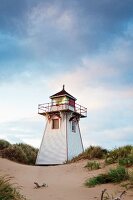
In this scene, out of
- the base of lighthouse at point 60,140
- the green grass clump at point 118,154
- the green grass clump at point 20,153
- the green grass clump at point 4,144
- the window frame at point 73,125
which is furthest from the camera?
the window frame at point 73,125

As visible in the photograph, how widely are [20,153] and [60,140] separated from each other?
4746mm

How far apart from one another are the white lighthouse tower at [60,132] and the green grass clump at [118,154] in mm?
15962

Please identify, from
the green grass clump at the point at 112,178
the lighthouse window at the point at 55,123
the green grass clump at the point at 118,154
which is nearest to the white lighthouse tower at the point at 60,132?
the lighthouse window at the point at 55,123

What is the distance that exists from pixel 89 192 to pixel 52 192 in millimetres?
1253

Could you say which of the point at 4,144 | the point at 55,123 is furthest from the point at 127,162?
the point at 55,123

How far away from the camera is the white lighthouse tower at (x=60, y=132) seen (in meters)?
35.7

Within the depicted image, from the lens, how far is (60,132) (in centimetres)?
3684

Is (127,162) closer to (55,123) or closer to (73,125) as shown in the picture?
(55,123)

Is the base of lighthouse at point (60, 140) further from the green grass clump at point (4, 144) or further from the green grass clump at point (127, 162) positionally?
the green grass clump at point (127, 162)

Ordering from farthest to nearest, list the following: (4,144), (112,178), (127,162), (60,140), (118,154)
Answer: (60,140) → (4,144) → (118,154) → (127,162) → (112,178)

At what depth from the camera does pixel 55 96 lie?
124 ft

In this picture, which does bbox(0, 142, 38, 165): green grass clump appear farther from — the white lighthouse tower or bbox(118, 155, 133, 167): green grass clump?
bbox(118, 155, 133, 167): green grass clump

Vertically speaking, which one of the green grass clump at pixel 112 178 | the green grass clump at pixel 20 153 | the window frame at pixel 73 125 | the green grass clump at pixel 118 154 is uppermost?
the window frame at pixel 73 125

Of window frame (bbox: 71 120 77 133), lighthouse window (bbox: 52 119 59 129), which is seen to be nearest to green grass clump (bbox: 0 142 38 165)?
lighthouse window (bbox: 52 119 59 129)
